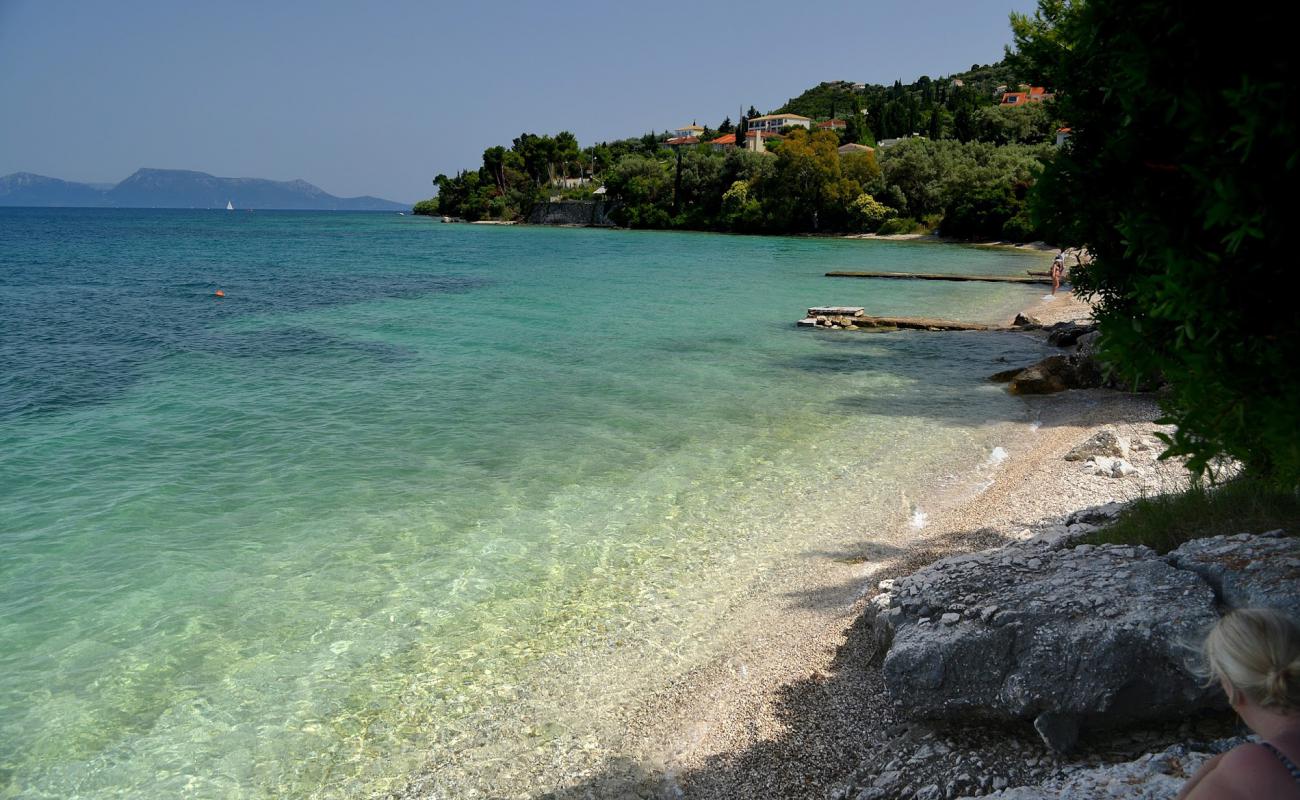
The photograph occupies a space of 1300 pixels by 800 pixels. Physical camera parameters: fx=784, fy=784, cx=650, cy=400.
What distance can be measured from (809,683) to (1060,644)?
7.59 ft

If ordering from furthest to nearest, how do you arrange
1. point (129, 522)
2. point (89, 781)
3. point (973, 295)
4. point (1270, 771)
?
1. point (973, 295)
2. point (129, 522)
3. point (89, 781)
4. point (1270, 771)

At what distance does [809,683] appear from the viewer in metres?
6.86

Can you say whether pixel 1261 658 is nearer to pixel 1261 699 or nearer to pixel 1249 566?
pixel 1261 699

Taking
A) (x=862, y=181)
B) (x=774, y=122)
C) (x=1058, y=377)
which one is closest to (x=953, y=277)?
(x=1058, y=377)

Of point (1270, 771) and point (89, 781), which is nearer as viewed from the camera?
point (1270, 771)

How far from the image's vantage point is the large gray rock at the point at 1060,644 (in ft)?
16.0

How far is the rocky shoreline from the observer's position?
482 centimetres

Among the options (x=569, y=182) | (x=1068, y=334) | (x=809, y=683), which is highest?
(x=569, y=182)

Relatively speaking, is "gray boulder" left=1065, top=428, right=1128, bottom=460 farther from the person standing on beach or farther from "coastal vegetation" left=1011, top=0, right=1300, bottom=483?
the person standing on beach

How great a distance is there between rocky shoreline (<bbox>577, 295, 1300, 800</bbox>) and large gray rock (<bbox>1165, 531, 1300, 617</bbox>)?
8 centimetres

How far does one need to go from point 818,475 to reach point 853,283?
115 ft

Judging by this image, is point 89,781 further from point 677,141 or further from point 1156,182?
point 677,141

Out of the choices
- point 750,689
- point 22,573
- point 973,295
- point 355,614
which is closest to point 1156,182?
point 750,689

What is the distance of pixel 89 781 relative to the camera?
20.5 ft
